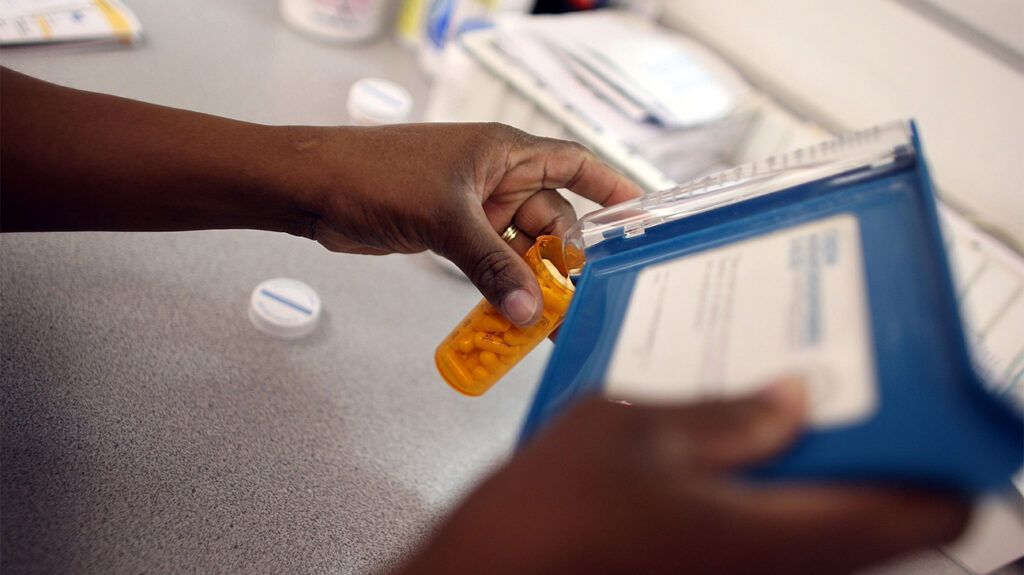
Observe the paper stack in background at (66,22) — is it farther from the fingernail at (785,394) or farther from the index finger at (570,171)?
the fingernail at (785,394)

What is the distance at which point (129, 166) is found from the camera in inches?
22.3

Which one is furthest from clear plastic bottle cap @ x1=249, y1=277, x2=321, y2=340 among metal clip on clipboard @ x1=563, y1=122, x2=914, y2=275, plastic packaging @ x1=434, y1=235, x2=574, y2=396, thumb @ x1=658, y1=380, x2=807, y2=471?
thumb @ x1=658, y1=380, x2=807, y2=471

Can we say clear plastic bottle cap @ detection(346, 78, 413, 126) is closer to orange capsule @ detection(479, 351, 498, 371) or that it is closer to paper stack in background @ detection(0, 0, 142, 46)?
paper stack in background @ detection(0, 0, 142, 46)

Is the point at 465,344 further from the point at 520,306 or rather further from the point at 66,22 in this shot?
the point at 66,22

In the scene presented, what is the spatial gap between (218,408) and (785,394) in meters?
0.54

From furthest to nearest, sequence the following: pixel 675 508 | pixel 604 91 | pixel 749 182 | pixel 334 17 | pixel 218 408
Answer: pixel 334 17, pixel 604 91, pixel 218 408, pixel 749 182, pixel 675 508

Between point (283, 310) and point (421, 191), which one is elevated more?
point (421, 191)

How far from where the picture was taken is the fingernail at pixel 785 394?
248 mm

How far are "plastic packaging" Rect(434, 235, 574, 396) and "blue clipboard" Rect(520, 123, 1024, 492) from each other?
4 centimetres

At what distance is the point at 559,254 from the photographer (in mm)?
634

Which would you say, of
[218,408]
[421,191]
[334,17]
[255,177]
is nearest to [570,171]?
[421,191]

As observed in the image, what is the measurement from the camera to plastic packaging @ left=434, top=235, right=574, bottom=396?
1.89 ft

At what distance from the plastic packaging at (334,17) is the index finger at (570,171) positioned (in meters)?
0.64

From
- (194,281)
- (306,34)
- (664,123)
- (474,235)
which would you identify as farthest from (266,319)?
(306,34)
